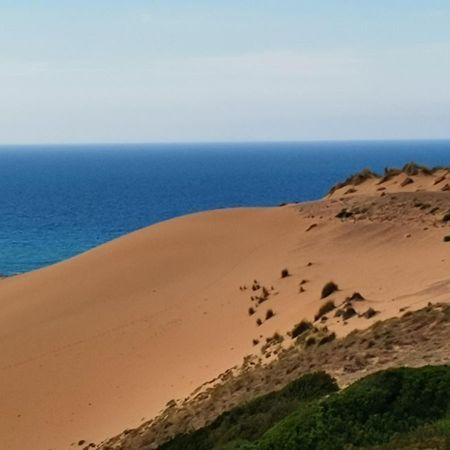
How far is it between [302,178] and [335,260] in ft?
389

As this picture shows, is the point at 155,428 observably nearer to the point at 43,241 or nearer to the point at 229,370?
the point at 229,370

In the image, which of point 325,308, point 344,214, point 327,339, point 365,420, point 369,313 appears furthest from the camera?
point 344,214

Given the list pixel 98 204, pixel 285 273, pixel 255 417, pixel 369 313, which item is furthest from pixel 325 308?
pixel 98 204

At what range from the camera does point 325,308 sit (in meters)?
18.7

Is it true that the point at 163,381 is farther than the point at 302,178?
No

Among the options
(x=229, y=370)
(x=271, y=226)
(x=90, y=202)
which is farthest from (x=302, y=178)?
(x=229, y=370)

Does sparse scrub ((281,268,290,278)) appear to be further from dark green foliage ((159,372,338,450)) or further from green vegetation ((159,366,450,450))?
green vegetation ((159,366,450,450))

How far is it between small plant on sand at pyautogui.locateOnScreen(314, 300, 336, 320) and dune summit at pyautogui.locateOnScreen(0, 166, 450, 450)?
0.16 metres

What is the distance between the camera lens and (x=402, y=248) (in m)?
25.0

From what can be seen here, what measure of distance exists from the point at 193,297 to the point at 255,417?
584 inches

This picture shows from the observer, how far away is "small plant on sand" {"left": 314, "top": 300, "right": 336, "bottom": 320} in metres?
18.4

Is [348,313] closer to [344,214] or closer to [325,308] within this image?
[325,308]

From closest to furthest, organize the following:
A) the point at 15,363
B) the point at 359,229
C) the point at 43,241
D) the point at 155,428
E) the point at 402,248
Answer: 1. the point at 155,428
2. the point at 15,363
3. the point at 402,248
4. the point at 359,229
5. the point at 43,241

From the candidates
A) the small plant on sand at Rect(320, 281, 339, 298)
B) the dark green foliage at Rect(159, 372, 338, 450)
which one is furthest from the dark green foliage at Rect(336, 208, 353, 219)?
the dark green foliage at Rect(159, 372, 338, 450)
